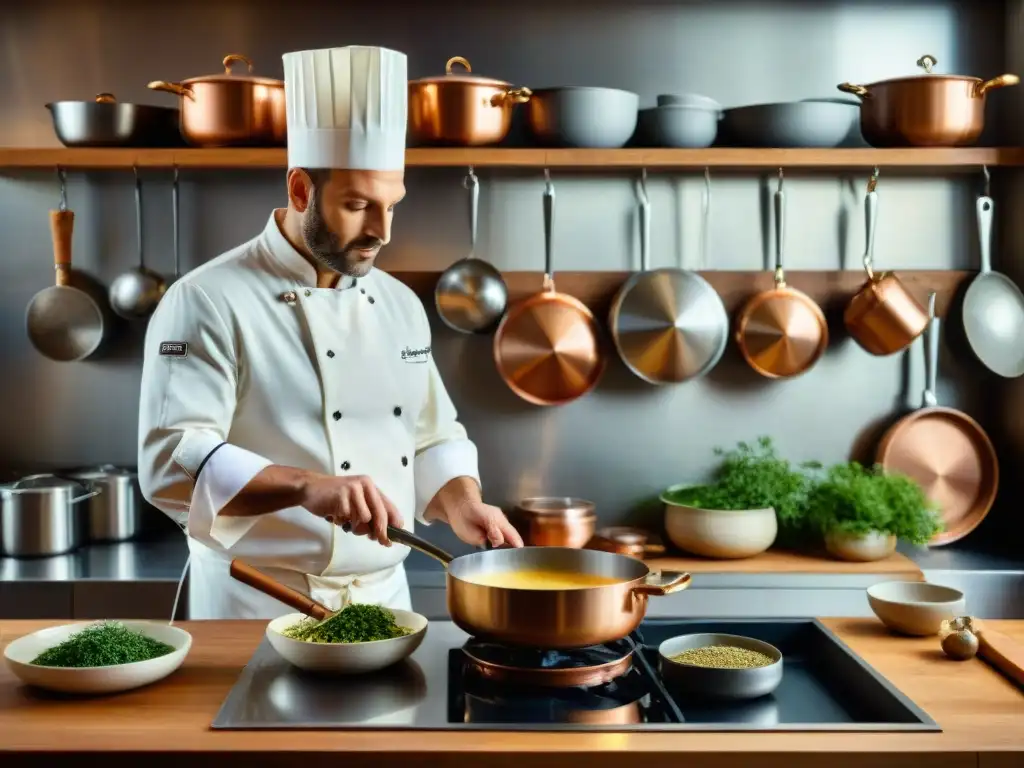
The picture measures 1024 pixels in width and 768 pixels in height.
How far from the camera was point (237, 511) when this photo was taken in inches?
72.5

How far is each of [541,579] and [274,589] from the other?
393 millimetres

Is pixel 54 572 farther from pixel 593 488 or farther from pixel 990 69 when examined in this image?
pixel 990 69

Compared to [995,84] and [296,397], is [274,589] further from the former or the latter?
[995,84]

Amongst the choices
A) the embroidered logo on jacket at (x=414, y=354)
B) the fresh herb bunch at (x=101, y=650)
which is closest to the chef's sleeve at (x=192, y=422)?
the fresh herb bunch at (x=101, y=650)

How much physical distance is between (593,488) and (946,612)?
168 cm

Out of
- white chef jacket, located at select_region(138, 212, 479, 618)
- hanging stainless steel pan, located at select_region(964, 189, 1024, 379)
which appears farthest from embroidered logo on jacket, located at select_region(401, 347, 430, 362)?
hanging stainless steel pan, located at select_region(964, 189, 1024, 379)

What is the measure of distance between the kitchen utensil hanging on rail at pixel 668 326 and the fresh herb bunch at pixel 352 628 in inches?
66.6

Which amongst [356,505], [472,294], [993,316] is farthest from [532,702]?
[993,316]

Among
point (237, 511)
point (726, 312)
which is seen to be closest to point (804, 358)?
point (726, 312)

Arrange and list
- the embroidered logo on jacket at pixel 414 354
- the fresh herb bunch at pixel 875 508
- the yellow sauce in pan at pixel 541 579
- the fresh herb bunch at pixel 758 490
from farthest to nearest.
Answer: the fresh herb bunch at pixel 758 490, the fresh herb bunch at pixel 875 508, the embroidered logo on jacket at pixel 414 354, the yellow sauce in pan at pixel 541 579

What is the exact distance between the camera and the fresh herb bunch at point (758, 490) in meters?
3.12

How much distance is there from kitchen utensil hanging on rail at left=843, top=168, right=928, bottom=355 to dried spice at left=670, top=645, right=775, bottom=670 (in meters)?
1.83

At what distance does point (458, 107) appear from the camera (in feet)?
9.98

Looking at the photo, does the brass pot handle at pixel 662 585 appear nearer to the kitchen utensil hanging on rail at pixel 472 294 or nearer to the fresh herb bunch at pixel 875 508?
the fresh herb bunch at pixel 875 508
